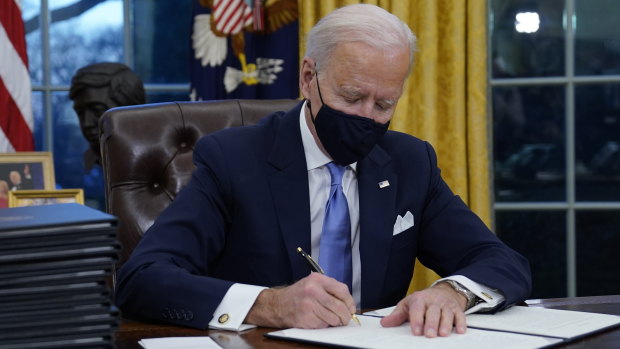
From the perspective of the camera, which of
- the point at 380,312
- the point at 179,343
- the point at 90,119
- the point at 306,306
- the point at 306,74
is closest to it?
the point at 179,343

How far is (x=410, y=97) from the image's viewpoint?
11.5 ft

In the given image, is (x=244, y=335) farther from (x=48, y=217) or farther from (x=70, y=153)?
(x=70, y=153)

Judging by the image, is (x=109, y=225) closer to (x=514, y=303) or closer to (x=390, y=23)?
(x=514, y=303)

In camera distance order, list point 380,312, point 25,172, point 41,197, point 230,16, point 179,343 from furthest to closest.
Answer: point 230,16
point 25,172
point 41,197
point 380,312
point 179,343

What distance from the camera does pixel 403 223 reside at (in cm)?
202

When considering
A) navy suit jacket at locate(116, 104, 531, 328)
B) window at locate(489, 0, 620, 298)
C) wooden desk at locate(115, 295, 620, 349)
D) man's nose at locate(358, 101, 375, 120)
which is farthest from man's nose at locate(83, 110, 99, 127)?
window at locate(489, 0, 620, 298)

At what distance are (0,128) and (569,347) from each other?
2.54 m

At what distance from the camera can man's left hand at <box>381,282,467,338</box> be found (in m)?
1.34

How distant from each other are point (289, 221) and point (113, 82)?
1.34 meters

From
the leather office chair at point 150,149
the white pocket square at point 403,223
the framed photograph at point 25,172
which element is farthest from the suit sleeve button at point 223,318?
the framed photograph at point 25,172

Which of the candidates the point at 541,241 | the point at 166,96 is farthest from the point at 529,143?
the point at 166,96

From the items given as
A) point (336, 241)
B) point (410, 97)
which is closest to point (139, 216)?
point (336, 241)

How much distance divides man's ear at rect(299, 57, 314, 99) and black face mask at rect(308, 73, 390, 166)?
0.11ft

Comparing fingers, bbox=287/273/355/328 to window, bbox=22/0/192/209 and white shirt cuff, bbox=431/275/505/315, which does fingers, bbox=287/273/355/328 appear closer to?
white shirt cuff, bbox=431/275/505/315
